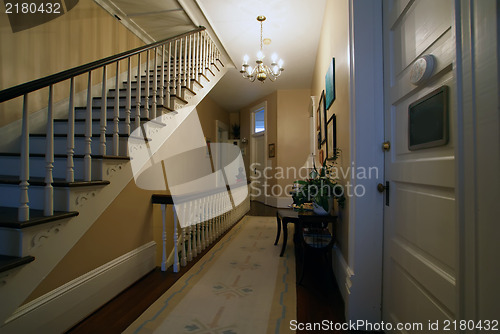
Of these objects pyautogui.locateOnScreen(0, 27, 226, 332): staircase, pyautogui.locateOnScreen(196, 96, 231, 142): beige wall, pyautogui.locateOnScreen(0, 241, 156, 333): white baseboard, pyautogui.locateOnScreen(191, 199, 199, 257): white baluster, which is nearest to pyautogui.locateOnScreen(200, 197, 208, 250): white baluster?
pyautogui.locateOnScreen(191, 199, 199, 257): white baluster

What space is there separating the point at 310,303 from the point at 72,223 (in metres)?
Result: 1.79

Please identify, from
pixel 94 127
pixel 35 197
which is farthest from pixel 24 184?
pixel 94 127

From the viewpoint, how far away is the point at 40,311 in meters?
1.48

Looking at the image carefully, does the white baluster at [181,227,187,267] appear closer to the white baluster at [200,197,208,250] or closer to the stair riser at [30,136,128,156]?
the white baluster at [200,197,208,250]

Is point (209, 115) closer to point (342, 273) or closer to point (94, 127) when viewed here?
point (94, 127)

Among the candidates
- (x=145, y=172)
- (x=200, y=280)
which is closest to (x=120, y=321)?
(x=200, y=280)

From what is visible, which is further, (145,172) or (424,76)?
(145,172)

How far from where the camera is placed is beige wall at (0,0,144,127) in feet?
6.46

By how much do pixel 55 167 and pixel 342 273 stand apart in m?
2.36

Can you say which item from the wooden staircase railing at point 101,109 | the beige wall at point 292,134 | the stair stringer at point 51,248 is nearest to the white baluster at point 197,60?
the wooden staircase railing at point 101,109

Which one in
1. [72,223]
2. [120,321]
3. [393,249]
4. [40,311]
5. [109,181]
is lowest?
[120,321]

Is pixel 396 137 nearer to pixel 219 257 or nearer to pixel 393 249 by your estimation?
pixel 393 249

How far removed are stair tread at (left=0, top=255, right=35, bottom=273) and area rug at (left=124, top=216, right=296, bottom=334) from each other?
799mm

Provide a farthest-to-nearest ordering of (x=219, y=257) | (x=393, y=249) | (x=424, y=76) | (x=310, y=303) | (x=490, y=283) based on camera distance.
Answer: (x=219, y=257)
(x=310, y=303)
(x=393, y=249)
(x=424, y=76)
(x=490, y=283)
